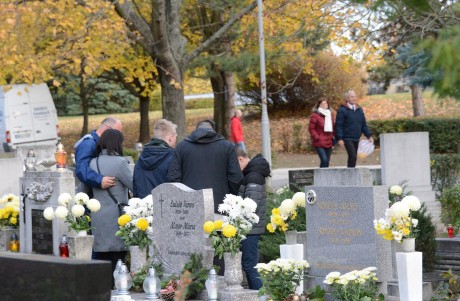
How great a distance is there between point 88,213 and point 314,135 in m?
9.44

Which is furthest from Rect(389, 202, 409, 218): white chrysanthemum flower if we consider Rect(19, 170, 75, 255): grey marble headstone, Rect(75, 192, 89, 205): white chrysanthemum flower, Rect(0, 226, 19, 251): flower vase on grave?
Rect(0, 226, 19, 251): flower vase on grave

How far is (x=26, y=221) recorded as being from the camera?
1445cm

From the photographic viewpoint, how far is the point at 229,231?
9898 millimetres

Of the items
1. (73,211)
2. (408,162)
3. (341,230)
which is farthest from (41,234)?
(408,162)

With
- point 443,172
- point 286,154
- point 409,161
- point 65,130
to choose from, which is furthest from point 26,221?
point 65,130

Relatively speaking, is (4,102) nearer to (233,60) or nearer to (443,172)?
(233,60)

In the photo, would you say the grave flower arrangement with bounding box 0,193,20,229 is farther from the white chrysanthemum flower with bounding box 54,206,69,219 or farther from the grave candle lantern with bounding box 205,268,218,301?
the grave candle lantern with bounding box 205,268,218,301

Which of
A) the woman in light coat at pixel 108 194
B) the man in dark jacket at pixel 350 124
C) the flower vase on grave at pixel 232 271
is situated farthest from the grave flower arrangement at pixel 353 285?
the man in dark jacket at pixel 350 124

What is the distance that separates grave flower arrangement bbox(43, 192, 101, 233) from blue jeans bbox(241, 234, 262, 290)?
1.87 meters

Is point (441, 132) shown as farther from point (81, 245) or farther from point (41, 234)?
point (81, 245)

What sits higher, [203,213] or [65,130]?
[65,130]

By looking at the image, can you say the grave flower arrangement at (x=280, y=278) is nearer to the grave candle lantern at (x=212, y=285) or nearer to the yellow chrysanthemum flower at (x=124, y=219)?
the grave candle lantern at (x=212, y=285)

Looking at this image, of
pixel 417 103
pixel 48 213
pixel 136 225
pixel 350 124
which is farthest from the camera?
pixel 417 103

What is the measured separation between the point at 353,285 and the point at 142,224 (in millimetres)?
2454
